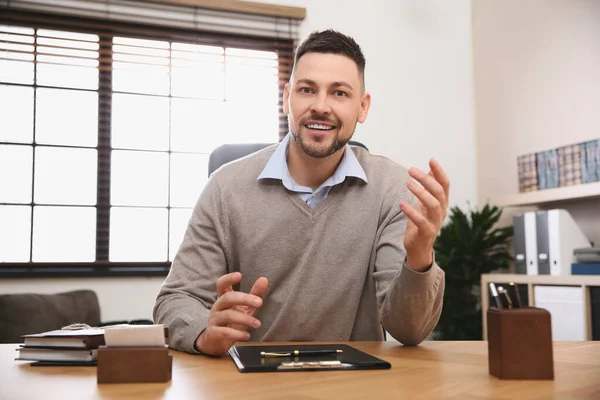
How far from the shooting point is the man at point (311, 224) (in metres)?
1.54

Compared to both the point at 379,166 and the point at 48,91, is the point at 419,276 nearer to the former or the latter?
the point at 379,166

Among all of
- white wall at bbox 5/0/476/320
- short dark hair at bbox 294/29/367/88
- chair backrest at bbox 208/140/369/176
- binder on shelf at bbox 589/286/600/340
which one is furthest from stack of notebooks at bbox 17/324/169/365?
white wall at bbox 5/0/476/320

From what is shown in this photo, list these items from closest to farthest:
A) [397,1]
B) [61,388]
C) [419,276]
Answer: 1. [61,388]
2. [419,276]
3. [397,1]

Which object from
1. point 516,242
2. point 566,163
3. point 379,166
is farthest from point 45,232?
point 566,163

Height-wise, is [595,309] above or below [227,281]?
below

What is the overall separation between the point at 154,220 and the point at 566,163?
2.34 m

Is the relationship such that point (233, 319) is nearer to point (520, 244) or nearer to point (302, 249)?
point (302, 249)

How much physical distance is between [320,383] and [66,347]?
454mm

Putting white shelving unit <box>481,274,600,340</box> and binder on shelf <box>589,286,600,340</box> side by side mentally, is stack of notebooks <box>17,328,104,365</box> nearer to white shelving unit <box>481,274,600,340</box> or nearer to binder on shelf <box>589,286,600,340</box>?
white shelving unit <box>481,274,600,340</box>

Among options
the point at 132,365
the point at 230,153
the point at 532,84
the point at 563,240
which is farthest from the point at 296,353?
the point at 532,84

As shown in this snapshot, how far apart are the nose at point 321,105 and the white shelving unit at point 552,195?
1.91 meters

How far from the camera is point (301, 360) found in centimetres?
97

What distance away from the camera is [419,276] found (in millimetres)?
1166

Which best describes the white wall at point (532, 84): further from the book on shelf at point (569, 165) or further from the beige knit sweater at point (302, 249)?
the beige knit sweater at point (302, 249)
